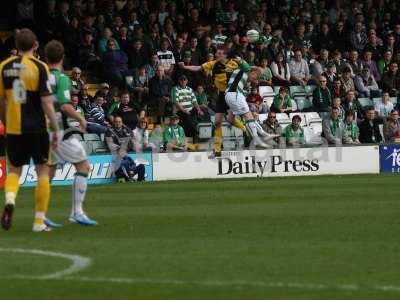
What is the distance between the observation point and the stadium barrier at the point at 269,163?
24.3 m

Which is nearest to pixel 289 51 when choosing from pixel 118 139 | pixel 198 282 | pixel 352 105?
pixel 352 105

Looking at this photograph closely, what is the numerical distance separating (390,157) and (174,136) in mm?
4857

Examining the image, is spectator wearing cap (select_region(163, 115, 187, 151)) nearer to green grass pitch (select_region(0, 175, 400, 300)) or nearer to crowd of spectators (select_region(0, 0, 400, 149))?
crowd of spectators (select_region(0, 0, 400, 149))

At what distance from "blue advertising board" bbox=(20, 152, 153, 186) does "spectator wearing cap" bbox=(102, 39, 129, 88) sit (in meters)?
2.98

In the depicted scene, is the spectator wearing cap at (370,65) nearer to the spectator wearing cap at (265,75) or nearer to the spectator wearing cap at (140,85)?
the spectator wearing cap at (265,75)

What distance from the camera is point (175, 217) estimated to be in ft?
43.9

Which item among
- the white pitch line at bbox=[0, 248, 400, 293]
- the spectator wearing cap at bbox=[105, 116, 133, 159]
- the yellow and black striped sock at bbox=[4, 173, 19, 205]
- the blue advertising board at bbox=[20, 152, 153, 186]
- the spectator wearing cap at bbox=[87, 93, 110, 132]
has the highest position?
the spectator wearing cap at bbox=[87, 93, 110, 132]

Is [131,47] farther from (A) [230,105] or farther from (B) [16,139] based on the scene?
(B) [16,139]

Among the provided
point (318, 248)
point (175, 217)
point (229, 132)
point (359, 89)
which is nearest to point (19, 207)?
point (175, 217)

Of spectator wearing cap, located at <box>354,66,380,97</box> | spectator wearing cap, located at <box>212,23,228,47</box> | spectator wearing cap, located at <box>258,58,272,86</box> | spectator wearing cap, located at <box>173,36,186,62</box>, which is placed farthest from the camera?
spectator wearing cap, located at <box>354,66,380,97</box>

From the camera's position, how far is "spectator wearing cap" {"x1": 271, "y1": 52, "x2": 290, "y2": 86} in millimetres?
28516

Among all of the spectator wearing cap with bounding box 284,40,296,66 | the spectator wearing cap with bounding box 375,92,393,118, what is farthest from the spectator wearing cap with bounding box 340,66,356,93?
the spectator wearing cap with bounding box 284,40,296,66

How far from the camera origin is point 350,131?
27.0 m

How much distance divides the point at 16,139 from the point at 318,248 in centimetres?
339
